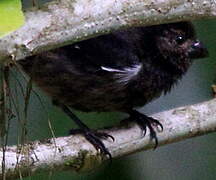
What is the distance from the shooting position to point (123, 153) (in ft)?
8.60

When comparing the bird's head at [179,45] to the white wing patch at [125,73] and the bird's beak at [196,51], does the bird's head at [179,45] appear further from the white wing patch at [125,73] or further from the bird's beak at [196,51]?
the white wing patch at [125,73]

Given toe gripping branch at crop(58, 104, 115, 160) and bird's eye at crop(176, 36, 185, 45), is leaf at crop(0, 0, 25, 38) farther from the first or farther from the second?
bird's eye at crop(176, 36, 185, 45)

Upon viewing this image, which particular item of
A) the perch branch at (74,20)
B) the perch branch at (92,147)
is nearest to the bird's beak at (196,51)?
the perch branch at (92,147)

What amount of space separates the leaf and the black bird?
137 cm

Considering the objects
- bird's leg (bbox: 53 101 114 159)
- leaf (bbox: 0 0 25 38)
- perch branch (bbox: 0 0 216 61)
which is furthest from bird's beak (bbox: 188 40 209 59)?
leaf (bbox: 0 0 25 38)

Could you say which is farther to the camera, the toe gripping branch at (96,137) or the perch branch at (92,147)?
the toe gripping branch at (96,137)

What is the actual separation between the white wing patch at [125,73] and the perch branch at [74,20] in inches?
43.8

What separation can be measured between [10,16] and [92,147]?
53.6 inches

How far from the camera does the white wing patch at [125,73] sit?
2.73 metres

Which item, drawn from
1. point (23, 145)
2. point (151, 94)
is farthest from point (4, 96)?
point (151, 94)

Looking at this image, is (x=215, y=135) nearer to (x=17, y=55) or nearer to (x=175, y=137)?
(x=175, y=137)

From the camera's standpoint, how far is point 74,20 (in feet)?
5.08

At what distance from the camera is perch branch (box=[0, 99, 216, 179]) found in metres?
2.29

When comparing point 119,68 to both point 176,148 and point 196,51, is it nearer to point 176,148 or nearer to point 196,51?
point 196,51
